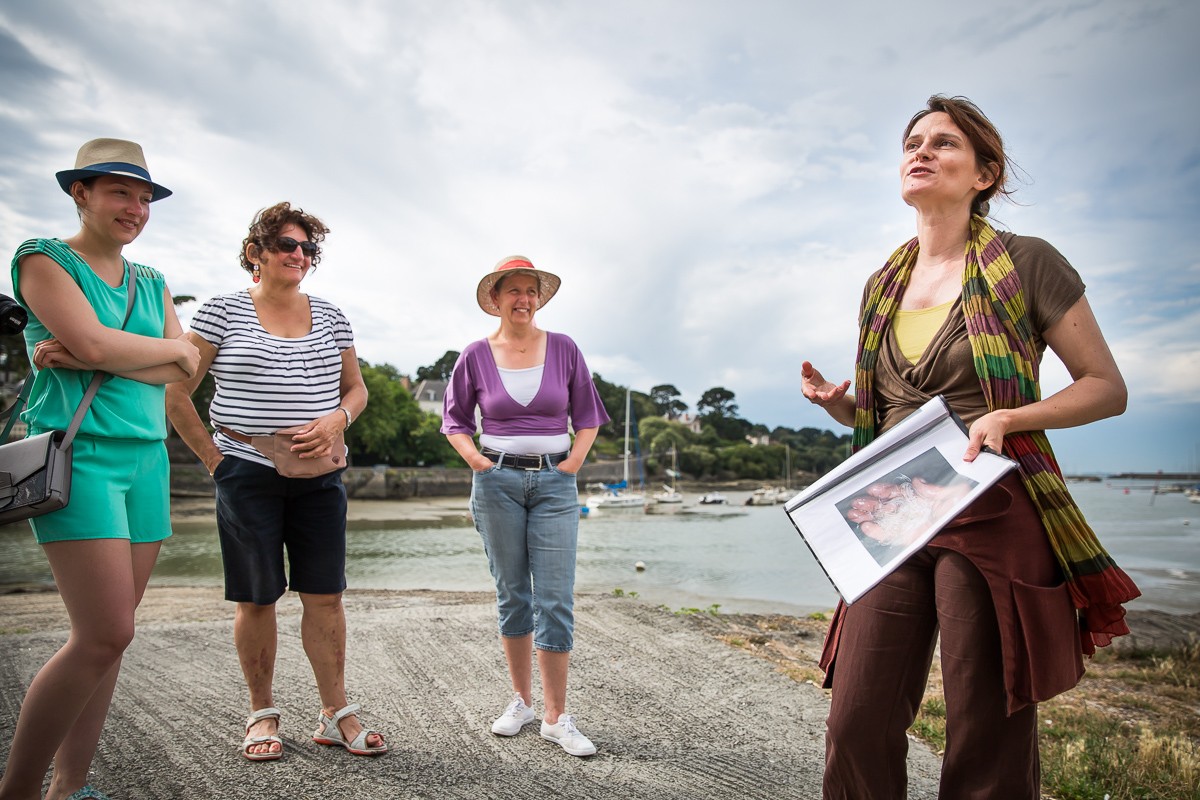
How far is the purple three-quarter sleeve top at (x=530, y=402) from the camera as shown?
3.79m

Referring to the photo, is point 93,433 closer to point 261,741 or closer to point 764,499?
point 261,741

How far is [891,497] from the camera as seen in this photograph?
196 cm

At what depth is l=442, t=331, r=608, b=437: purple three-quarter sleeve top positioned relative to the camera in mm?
3789

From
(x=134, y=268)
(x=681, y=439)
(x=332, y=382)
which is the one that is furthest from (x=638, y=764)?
(x=681, y=439)

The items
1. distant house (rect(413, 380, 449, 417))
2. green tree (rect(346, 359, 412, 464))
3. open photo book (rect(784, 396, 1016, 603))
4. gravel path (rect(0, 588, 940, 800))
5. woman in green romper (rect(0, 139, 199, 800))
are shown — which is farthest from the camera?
distant house (rect(413, 380, 449, 417))

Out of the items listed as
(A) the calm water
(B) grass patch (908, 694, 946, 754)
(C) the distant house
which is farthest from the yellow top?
(C) the distant house

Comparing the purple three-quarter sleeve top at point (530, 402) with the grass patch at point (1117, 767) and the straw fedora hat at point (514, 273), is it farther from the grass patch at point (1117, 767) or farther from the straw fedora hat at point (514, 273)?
the grass patch at point (1117, 767)

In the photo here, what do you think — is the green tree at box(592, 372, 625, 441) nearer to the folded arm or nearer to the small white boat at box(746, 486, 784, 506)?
the small white boat at box(746, 486, 784, 506)

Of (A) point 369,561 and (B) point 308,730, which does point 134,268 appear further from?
(A) point 369,561

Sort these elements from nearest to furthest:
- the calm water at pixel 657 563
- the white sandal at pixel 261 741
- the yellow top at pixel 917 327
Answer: the yellow top at pixel 917 327
the white sandal at pixel 261 741
the calm water at pixel 657 563

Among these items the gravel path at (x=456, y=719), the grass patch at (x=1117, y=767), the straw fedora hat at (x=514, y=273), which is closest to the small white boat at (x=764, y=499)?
the gravel path at (x=456, y=719)

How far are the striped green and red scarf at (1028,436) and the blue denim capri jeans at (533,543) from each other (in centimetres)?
213

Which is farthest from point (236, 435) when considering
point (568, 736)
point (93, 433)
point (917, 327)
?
point (917, 327)

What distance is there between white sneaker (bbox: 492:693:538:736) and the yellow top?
2599 millimetres
